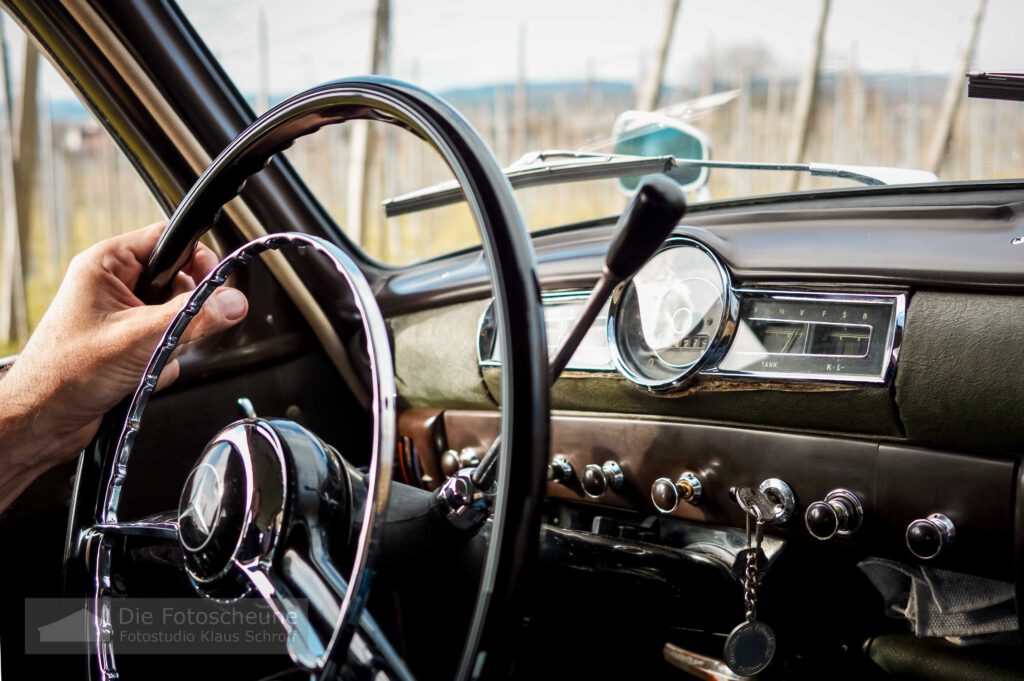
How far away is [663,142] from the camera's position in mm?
1759

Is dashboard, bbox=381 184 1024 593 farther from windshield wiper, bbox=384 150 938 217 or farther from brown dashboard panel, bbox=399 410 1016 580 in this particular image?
windshield wiper, bbox=384 150 938 217

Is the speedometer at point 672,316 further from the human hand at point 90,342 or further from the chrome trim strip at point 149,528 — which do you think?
the chrome trim strip at point 149,528

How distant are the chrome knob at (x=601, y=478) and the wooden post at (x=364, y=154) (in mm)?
1009

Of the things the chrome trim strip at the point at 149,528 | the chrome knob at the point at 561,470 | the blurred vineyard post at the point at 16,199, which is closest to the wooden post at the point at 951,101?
the chrome knob at the point at 561,470

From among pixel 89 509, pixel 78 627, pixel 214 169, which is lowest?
pixel 78 627

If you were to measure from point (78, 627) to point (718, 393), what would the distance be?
1.02 meters

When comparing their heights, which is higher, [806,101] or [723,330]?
[806,101]

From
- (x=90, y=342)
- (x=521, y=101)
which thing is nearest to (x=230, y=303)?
(x=90, y=342)

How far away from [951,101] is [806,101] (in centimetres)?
27

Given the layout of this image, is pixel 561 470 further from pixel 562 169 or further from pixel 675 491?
pixel 562 169

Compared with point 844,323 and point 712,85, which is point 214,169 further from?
point 712,85

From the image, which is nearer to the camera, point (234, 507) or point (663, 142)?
point (234, 507)

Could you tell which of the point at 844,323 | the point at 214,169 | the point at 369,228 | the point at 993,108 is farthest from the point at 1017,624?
the point at 369,228

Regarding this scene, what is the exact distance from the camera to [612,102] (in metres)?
1.95
